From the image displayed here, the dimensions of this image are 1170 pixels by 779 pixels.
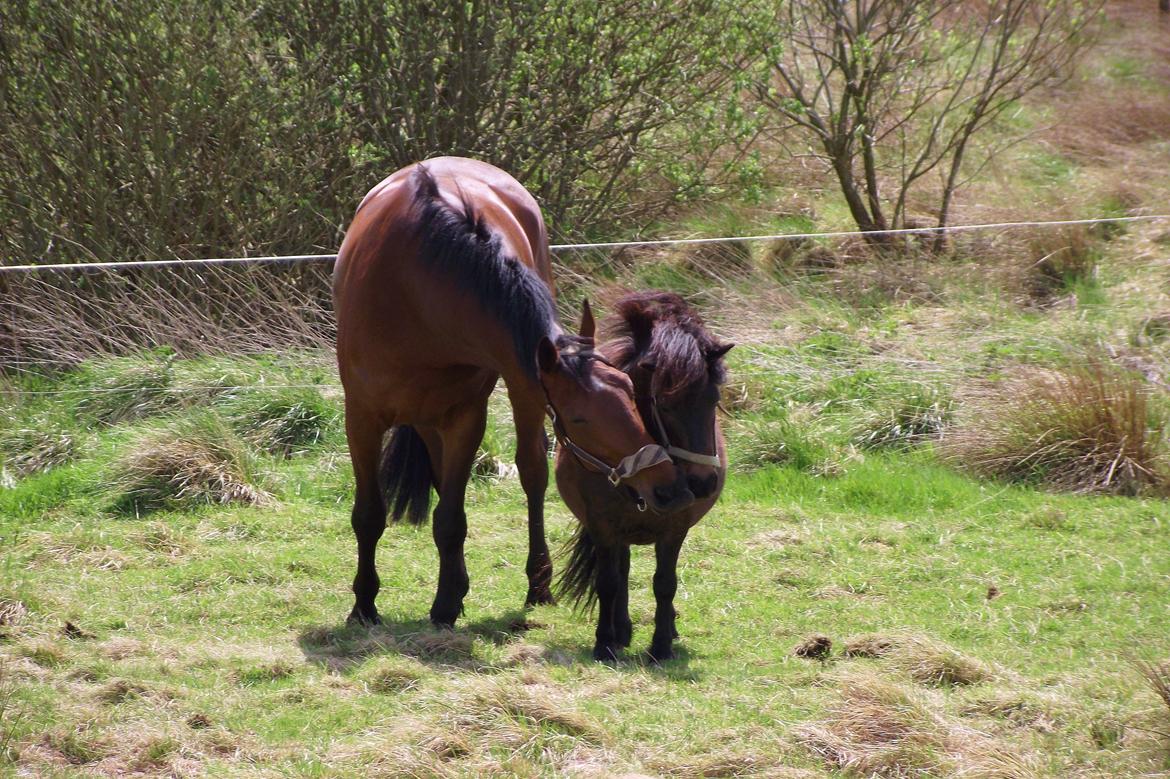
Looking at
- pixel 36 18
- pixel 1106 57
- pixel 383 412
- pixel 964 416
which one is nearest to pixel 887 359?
pixel 964 416

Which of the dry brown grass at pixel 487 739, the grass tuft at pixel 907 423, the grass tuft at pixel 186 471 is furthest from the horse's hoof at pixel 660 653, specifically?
the grass tuft at pixel 907 423

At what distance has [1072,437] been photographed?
6.86 metres

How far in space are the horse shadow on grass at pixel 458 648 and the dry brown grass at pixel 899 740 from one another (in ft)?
2.30

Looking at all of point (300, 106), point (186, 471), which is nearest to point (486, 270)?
point (186, 471)

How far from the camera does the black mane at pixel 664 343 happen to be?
4.20 m

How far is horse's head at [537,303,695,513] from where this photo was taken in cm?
404

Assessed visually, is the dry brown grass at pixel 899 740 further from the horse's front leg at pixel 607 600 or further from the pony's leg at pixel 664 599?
the horse's front leg at pixel 607 600

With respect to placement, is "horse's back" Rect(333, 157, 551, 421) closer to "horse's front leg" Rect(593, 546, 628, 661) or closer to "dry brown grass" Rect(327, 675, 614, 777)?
"horse's front leg" Rect(593, 546, 628, 661)

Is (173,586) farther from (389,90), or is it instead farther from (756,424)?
(389,90)

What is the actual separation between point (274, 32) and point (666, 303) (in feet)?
20.7

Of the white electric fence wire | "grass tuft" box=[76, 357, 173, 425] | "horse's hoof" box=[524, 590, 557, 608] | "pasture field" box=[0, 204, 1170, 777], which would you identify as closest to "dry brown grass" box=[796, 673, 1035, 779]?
"pasture field" box=[0, 204, 1170, 777]

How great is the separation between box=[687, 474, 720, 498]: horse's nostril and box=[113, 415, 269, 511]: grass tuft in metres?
3.29

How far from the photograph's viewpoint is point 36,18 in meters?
8.87

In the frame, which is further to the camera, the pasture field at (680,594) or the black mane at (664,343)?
the black mane at (664,343)
